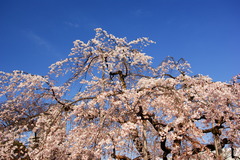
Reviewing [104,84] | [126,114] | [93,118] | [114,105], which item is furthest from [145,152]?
[104,84]

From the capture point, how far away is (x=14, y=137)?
19.2 feet

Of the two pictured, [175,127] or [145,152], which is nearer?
[145,152]

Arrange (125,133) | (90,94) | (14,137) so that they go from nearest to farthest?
(125,133)
(14,137)
(90,94)

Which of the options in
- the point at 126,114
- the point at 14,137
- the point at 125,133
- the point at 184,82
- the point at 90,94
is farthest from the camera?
the point at 184,82

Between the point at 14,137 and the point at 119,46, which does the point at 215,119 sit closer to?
the point at 119,46

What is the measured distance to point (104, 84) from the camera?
22.4 feet

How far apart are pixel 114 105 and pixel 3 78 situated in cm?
685

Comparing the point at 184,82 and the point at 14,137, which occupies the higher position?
the point at 184,82

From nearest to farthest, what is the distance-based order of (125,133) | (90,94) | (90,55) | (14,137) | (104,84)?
(125,133)
(14,137)
(104,84)
(90,55)
(90,94)

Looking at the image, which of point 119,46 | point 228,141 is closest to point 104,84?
point 119,46

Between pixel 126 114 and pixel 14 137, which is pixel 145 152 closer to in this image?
pixel 126 114

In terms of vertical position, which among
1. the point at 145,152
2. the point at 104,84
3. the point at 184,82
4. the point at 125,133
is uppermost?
the point at 184,82

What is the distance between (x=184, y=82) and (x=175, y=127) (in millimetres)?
4069

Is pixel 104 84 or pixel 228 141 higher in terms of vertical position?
pixel 104 84
